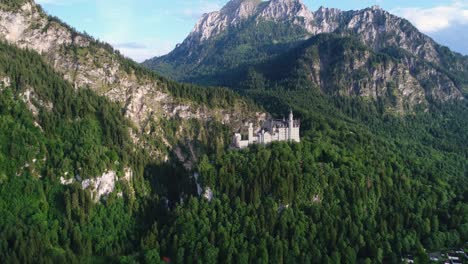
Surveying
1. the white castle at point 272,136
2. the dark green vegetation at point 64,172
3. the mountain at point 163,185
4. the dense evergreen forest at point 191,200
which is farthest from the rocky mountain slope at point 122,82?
the white castle at point 272,136

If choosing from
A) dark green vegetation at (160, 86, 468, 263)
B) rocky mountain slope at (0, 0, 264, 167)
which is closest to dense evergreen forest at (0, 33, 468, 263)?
dark green vegetation at (160, 86, 468, 263)

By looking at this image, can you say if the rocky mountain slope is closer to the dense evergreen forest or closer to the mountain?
the mountain

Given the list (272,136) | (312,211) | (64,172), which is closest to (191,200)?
(312,211)

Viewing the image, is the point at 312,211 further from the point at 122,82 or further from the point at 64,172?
the point at 122,82

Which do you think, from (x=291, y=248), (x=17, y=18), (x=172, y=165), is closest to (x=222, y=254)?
(x=291, y=248)

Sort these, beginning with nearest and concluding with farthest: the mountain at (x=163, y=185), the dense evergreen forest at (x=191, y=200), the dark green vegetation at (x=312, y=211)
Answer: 1. the dense evergreen forest at (x=191, y=200)
2. the dark green vegetation at (x=312, y=211)
3. the mountain at (x=163, y=185)

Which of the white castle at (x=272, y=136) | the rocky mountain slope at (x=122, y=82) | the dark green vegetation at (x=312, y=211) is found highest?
the rocky mountain slope at (x=122, y=82)

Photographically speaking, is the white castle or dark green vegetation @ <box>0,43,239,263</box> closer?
dark green vegetation @ <box>0,43,239,263</box>

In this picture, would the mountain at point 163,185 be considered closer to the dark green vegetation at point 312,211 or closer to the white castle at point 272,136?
the dark green vegetation at point 312,211
